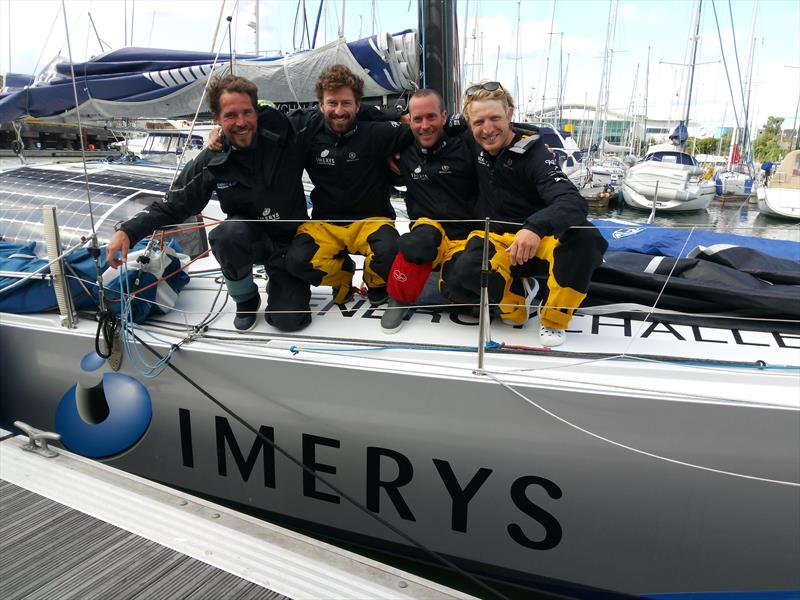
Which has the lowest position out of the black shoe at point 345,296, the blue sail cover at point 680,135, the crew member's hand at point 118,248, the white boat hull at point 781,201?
the white boat hull at point 781,201

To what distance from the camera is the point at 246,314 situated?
2.62 m

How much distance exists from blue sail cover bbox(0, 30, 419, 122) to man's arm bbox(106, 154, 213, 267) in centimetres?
163

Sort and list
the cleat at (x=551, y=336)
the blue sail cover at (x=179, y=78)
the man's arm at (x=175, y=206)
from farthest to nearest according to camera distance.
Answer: the blue sail cover at (x=179, y=78) → the man's arm at (x=175, y=206) → the cleat at (x=551, y=336)

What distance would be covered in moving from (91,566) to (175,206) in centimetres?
146

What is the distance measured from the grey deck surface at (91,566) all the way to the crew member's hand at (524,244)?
1.34m

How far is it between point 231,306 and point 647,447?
2.02 m

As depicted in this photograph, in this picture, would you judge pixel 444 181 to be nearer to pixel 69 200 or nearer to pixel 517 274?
pixel 517 274

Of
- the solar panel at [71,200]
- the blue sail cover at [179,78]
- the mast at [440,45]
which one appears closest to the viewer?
the solar panel at [71,200]

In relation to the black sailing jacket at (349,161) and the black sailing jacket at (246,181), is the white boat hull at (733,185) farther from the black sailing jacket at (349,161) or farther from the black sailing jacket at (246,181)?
the black sailing jacket at (246,181)

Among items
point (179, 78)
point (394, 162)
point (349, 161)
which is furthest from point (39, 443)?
point (179, 78)

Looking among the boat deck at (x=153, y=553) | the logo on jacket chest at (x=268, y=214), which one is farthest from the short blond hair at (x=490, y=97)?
the boat deck at (x=153, y=553)

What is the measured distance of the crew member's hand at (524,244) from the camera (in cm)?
202

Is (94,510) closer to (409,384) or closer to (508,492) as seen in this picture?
(409,384)

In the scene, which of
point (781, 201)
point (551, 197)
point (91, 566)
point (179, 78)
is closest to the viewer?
point (91, 566)
